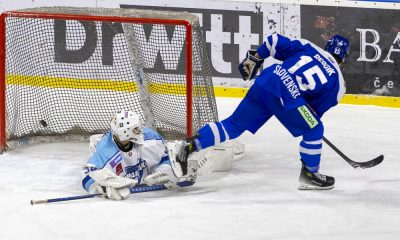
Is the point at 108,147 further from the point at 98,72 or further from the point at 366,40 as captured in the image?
the point at 366,40

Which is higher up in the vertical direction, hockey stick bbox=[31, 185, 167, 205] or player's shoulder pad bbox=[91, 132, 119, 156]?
player's shoulder pad bbox=[91, 132, 119, 156]

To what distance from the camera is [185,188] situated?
21.8 ft

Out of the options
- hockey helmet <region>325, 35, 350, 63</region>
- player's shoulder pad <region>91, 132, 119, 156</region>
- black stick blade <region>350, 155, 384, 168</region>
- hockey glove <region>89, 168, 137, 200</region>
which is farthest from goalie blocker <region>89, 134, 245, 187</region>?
hockey helmet <region>325, 35, 350, 63</region>

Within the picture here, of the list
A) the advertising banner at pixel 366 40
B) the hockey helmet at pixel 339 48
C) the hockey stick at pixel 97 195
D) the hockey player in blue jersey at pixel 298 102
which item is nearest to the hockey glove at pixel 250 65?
the hockey player in blue jersey at pixel 298 102

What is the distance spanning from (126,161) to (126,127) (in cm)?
25

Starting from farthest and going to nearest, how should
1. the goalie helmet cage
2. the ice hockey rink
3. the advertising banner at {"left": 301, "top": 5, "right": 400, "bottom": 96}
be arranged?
the advertising banner at {"left": 301, "top": 5, "right": 400, "bottom": 96}
the goalie helmet cage
the ice hockey rink

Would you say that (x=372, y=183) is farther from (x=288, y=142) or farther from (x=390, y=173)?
(x=288, y=142)

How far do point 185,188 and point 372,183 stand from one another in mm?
1075

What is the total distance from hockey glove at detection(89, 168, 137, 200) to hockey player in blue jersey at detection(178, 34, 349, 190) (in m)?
0.41

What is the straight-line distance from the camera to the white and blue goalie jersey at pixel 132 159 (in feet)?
20.9

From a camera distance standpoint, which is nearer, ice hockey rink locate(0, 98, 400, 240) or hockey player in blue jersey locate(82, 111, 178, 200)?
ice hockey rink locate(0, 98, 400, 240)

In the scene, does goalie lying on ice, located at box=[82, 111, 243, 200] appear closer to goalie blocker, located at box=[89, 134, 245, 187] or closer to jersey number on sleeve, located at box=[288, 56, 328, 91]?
goalie blocker, located at box=[89, 134, 245, 187]

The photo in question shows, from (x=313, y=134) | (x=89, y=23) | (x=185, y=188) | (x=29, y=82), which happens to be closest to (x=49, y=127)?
(x=29, y=82)

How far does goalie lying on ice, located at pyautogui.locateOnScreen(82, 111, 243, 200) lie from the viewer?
20.6 feet
